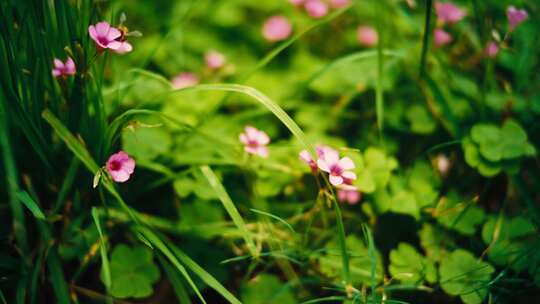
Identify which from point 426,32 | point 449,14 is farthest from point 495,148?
point 449,14

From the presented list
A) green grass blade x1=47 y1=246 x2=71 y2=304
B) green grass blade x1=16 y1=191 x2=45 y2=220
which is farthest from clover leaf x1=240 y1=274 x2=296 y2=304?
green grass blade x1=16 y1=191 x2=45 y2=220

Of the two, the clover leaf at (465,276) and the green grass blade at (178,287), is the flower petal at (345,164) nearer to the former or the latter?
the clover leaf at (465,276)

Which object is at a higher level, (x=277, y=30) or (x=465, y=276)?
(x=277, y=30)

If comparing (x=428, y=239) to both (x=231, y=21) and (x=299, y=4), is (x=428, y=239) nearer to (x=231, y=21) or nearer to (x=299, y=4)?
(x=299, y=4)

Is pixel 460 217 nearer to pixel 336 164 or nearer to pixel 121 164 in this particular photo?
pixel 336 164

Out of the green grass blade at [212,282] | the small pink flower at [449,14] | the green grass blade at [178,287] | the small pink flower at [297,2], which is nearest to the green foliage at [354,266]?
the green grass blade at [212,282]
